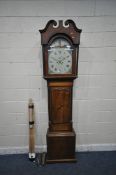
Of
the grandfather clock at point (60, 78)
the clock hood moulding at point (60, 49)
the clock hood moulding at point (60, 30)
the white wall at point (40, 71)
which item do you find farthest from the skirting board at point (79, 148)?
the clock hood moulding at point (60, 30)

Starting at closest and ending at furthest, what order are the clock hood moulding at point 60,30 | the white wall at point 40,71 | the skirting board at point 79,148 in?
the clock hood moulding at point 60,30 < the white wall at point 40,71 < the skirting board at point 79,148

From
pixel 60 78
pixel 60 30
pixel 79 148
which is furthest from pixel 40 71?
pixel 79 148

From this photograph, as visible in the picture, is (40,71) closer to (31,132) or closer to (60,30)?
(60,30)

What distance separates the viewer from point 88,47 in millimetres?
2379

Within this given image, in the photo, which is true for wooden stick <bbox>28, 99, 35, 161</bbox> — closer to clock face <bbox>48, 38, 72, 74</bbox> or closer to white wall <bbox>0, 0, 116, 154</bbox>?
white wall <bbox>0, 0, 116, 154</bbox>

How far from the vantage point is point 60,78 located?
2145mm

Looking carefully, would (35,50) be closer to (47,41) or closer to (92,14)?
(47,41)

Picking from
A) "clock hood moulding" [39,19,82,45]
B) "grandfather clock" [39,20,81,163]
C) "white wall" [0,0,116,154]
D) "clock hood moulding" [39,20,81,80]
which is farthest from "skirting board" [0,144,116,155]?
"clock hood moulding" [39,19,82,45]

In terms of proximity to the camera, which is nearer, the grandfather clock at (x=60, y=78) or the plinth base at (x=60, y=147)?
the grandfather clock at (x=60, y=78)

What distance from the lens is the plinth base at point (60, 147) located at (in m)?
2.32

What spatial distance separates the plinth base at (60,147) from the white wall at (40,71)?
28 centimetres

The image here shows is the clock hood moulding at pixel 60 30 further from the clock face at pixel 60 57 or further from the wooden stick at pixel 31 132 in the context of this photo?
the wooden stick at pixel 31 132

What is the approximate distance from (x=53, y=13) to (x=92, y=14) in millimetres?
487

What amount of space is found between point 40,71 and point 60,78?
383 mm
